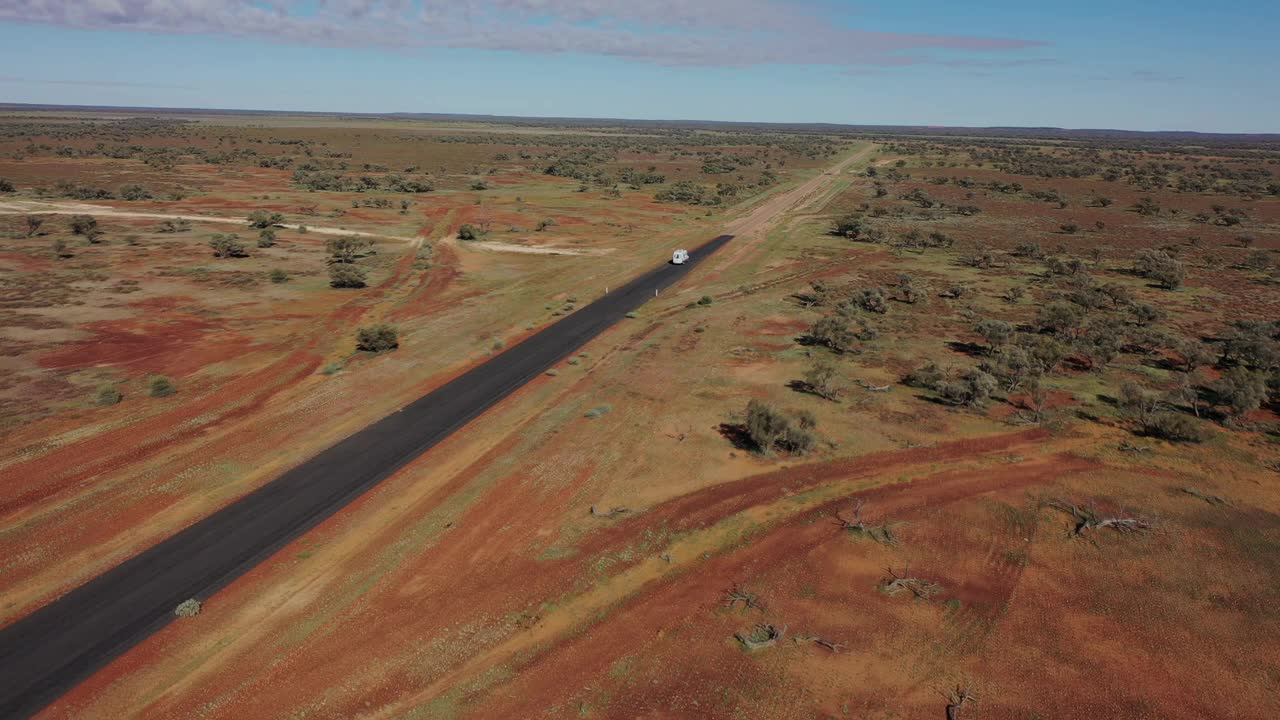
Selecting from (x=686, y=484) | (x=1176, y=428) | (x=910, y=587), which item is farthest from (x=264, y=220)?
(x=1176, y=428)

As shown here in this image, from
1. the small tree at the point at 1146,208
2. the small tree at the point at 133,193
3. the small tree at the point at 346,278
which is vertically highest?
the small tree at the point at 1146,208

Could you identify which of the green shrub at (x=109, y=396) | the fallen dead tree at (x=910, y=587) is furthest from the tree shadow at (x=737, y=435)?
the green shrub at (x=109, y=396)

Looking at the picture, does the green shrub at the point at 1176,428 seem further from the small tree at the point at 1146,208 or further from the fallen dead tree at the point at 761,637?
the small tree at the point at 1146,208

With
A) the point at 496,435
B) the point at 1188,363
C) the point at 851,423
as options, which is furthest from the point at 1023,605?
the point at 1188,363

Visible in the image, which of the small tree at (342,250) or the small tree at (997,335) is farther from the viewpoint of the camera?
the small tree at (342,250)

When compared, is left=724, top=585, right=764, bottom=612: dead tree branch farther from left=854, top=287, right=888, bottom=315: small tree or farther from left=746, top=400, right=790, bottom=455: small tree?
left=854, top=287, right=888, bottom=315: small tree
